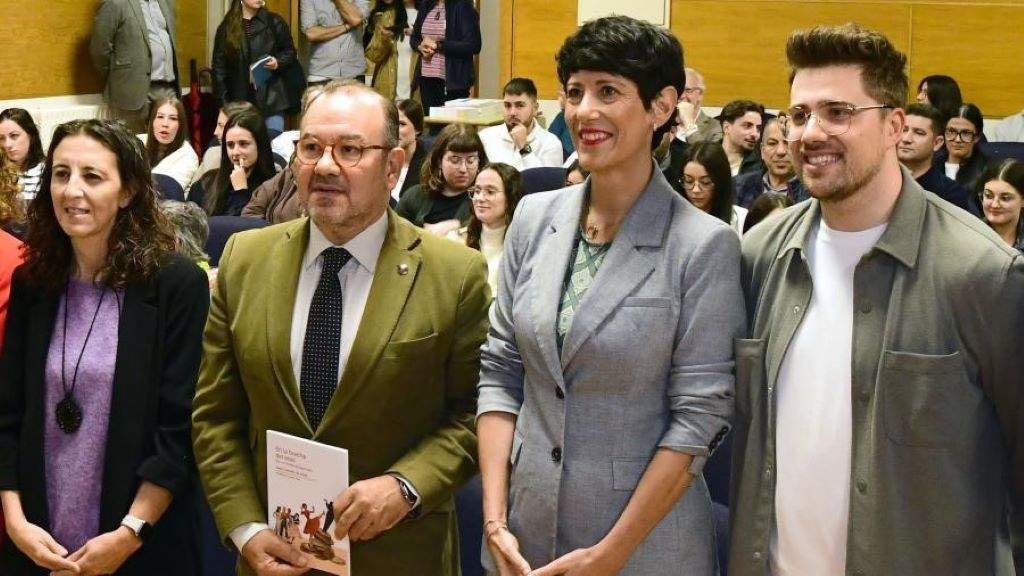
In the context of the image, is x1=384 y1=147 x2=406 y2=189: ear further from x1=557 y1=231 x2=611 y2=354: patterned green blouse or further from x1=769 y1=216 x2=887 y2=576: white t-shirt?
x1=769 y1=216 x2=887 y2=576: white t-shirt

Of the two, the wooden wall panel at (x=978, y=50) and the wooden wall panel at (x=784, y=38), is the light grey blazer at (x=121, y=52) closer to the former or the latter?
the wooden wall panel at (x=784, y=38)

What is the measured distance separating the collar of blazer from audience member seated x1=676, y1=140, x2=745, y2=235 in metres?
3.33

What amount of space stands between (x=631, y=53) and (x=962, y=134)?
599 centimetres

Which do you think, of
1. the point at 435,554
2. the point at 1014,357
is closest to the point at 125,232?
the point at 435,554

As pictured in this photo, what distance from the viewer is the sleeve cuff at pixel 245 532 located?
2.11 m

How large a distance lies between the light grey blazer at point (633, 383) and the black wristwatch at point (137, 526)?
0.77 metres

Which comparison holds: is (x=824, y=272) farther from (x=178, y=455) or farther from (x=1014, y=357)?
(x=178, y=455)

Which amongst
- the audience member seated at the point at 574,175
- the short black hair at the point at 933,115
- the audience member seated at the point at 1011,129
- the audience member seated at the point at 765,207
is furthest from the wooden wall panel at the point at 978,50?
the audience member seated at the point at 765,207

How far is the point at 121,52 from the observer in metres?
8.73

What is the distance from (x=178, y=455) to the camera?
232cm

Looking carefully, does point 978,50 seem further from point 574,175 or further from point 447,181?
point 447,181

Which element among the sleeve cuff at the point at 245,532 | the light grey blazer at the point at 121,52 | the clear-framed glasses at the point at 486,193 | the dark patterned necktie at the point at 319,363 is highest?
the light grey blazer at the point at 121,52

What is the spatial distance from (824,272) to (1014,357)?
303 mm

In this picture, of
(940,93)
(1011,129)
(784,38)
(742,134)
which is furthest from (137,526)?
(784,38)
